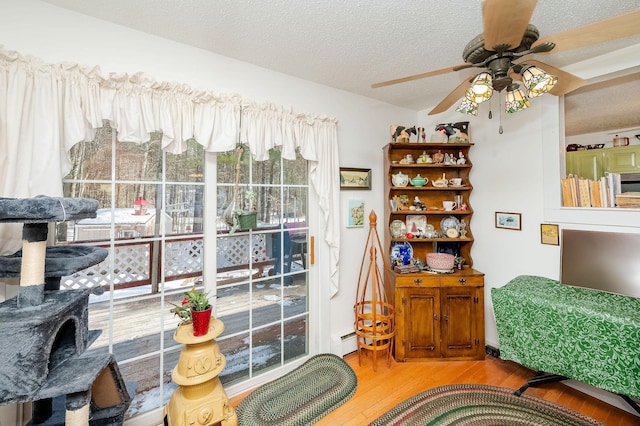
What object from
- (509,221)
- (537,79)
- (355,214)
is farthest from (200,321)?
(509,221)

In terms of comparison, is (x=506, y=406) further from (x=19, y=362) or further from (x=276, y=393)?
(x=19, y=362)

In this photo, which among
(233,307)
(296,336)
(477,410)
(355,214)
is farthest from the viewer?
(355,214)

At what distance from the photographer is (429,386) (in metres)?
2.24

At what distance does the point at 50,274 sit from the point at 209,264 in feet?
3.11

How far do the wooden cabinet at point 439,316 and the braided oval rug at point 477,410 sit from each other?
0.42 m

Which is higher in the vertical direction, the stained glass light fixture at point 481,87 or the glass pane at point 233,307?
the stained glass light fixture at point 481,87

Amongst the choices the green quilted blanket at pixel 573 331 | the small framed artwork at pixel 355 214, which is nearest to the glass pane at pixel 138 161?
the small framed artwork at pixel 355 214

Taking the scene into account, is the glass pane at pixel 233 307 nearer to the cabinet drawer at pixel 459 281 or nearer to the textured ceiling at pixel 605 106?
the cabinet drawer at pixel 459 281

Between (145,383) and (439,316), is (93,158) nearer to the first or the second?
(145,383)

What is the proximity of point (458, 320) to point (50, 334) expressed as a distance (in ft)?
9.64

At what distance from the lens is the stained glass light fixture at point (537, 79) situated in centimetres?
132

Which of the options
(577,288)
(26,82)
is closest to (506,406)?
(577,288)

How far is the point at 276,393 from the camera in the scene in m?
2.14

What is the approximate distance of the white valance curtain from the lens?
1402 mm
